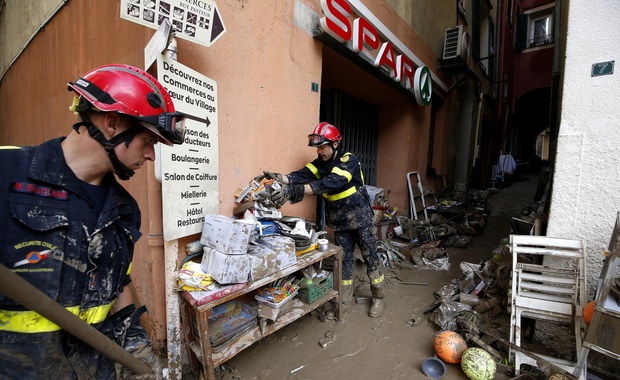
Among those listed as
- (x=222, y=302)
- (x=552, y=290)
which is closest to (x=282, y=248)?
(x=222, y=302)

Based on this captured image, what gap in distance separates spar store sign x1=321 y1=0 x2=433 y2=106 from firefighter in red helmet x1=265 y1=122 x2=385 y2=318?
135cm

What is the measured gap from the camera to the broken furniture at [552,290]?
7.52ft

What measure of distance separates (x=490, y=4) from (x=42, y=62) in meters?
13.9

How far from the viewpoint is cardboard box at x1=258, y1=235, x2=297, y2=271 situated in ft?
7.64

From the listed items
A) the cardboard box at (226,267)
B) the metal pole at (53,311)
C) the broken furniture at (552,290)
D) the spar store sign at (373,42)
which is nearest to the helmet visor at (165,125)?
the metal pole at (53,311)

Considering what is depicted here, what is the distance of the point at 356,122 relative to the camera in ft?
19.0

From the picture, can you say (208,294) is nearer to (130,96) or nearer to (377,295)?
(130,96)

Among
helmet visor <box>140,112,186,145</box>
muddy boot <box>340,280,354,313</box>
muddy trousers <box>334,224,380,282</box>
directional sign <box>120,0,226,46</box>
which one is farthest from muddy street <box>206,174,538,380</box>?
directional sign <box>120,0,226,46</box>

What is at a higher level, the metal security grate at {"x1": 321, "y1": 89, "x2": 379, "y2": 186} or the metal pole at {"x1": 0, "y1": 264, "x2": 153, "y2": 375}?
the metal security grate at {"x1": 321, "y1": 89, "x2": 379, "y2": 186}

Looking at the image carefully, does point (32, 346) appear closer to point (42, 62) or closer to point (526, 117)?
point (42, 62)

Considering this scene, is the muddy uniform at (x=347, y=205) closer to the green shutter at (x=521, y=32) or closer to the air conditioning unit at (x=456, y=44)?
the air conditioning unit at (x=456, y=44)

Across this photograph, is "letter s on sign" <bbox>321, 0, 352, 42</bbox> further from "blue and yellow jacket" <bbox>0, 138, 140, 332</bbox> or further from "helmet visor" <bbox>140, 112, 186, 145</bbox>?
"blue and yellow jacket" <bbox>0, 138, 140, 332</bbox>

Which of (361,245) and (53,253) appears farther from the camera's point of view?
(361,245)

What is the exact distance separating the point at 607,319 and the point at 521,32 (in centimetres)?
1734
